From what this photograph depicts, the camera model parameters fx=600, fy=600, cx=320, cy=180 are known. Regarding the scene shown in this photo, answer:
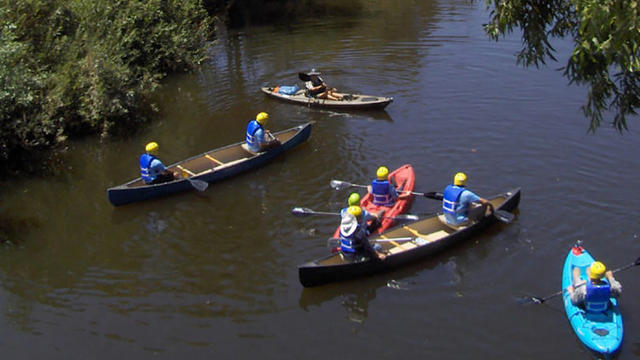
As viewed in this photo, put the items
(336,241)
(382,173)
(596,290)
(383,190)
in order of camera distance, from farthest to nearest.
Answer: (383,190) → (382,173) → (336,241) → (596,290)

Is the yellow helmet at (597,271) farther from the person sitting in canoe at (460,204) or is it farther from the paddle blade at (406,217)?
the paddle blade at (406,217)

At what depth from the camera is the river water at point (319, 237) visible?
11992 mm

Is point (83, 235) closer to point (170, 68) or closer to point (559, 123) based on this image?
point (170, 68)

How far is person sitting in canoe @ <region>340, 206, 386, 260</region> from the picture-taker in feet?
42.8

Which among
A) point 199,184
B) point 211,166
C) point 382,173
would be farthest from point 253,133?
point 382,173

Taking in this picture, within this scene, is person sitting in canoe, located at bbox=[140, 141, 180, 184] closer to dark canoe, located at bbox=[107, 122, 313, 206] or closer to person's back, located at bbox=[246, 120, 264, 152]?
dark canoe, located at bbox=[107, 122, 313, 206]

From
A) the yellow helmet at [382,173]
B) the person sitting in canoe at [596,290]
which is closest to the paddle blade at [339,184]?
the yellow helmet at [382,173]

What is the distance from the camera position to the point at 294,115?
23.4m

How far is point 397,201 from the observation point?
627 inches

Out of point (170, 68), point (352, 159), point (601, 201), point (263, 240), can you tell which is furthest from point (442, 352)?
point (170, 68)

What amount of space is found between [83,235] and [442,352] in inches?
389

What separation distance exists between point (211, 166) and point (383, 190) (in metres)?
6.29

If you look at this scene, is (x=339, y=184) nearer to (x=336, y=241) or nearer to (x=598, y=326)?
(x=336, y=241)

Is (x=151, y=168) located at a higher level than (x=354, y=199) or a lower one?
lower
